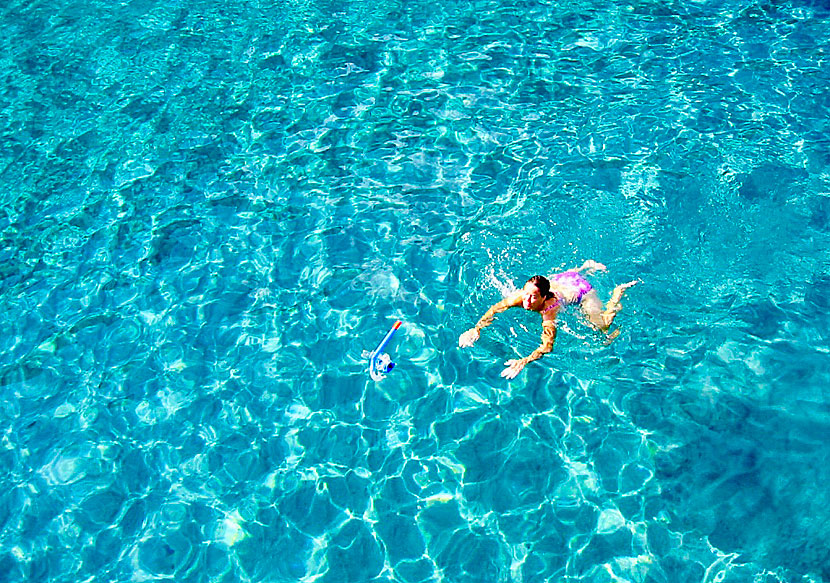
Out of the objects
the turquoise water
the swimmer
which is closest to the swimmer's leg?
the swimmer

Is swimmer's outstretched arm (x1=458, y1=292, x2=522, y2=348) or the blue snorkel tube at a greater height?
swimmer's outstretched arm (x1=458, y1=292, x2=522, y2=348)

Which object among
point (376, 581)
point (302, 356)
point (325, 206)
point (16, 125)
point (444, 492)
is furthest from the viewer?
point (16, 125)

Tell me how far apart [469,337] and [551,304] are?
89cm

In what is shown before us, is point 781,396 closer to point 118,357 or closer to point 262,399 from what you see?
point 262,399

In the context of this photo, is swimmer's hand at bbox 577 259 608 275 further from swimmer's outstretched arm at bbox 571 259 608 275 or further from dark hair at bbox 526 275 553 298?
dark hair at bbox 526 275 553 298

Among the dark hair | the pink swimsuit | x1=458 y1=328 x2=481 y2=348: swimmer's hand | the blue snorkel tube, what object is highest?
the dark hair

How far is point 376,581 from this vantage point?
21.4 ft

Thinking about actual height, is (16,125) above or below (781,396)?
above

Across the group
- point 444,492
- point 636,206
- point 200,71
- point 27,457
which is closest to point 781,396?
point 636,206

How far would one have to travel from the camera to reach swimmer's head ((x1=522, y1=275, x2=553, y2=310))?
732 centimetres

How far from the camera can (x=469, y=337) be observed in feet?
25.7

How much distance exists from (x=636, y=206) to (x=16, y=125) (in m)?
8.72

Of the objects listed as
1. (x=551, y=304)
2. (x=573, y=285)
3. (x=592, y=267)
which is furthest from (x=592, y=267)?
(x=551, y=304)

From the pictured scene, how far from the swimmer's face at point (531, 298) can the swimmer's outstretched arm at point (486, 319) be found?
0.25 m
